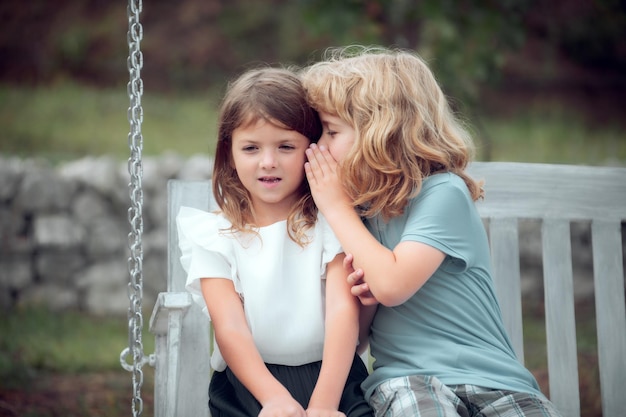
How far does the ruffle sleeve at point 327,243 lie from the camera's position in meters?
2.27

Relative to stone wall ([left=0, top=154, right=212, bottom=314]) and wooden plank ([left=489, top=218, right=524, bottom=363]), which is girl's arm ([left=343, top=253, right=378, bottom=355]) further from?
stone wall ([left=0, top=154, right=212, bottom=314])

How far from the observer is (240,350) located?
2166 mm

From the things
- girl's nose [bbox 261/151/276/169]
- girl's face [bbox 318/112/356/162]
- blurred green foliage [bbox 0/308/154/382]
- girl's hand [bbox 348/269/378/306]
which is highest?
girl's face [bbox 318/112/356/162]

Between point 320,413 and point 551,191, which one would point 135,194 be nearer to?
point 320,413

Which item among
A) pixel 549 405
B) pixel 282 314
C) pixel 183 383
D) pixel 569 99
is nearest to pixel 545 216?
pixel 549 405

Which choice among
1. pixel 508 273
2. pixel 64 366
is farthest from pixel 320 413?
pixel 64 366

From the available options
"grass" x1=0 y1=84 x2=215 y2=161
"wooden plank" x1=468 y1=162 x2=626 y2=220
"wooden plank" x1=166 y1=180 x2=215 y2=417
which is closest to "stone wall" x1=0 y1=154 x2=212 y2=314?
"grass" x1=0 y1=84 x2=215 y2=161

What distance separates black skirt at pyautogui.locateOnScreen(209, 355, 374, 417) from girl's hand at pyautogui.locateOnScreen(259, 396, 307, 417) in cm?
11

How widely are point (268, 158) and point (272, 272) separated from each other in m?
0.32

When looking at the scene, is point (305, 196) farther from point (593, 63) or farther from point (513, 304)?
point (593, 63)

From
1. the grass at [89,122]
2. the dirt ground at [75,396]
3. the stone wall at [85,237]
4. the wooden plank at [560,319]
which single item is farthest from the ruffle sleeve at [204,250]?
the grass at [89,122]

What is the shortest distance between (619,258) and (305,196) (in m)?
1.18

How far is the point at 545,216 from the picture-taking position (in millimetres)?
2801

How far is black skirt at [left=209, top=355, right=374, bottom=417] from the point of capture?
2.21 meters
